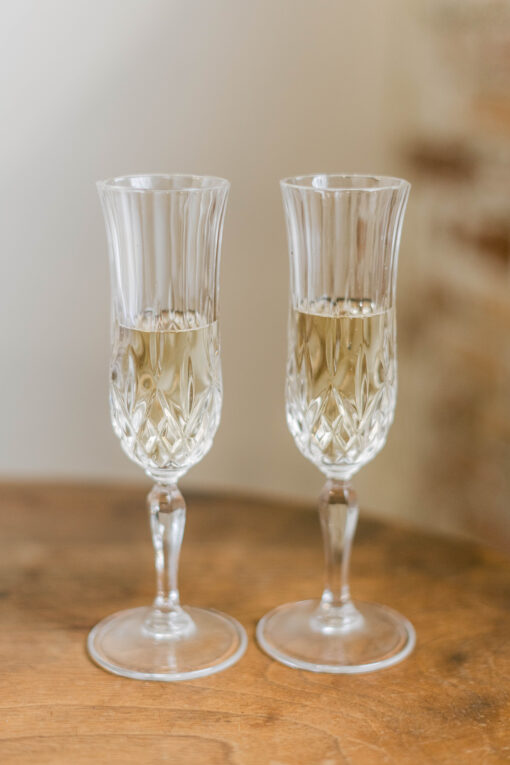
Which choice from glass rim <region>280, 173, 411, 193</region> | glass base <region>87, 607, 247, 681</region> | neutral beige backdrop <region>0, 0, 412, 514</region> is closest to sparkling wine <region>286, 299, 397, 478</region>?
glass rim <region>280, 173, 411, 193</region>

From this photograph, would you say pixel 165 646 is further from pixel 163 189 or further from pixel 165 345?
pixel 163 189

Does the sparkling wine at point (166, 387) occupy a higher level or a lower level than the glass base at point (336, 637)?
higher

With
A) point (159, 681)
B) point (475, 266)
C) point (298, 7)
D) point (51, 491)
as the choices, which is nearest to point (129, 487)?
point (51, 491)

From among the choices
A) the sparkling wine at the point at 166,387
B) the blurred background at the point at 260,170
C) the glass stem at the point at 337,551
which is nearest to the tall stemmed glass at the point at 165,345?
the sparkling wine at the point at 166,387

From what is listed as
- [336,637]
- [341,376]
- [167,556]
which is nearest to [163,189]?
[341,376]

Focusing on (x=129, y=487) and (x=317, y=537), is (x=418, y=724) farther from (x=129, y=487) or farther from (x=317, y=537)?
(x=129, y=487)

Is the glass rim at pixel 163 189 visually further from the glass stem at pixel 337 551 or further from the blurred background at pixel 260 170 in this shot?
the blurred background at pixel 260 170

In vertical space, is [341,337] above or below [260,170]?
below
